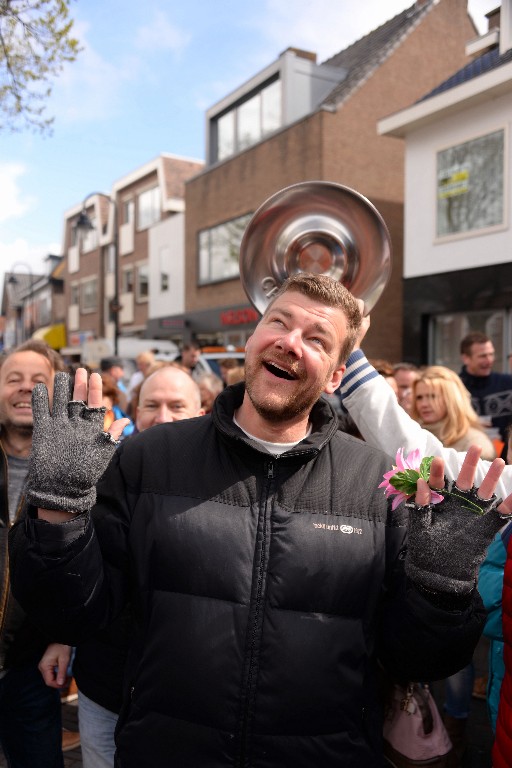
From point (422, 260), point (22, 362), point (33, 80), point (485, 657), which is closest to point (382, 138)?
point (422, 260)

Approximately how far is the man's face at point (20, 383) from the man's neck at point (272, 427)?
3.61 feet

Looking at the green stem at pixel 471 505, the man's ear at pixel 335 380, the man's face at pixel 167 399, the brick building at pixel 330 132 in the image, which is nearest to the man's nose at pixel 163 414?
the man's face at pixel 167 399

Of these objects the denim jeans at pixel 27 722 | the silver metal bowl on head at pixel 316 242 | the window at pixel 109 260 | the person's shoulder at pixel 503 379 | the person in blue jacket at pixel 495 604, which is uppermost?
the window at pixel 109 260

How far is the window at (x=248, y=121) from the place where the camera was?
17312mm

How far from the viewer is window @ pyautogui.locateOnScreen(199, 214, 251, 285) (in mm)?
18500

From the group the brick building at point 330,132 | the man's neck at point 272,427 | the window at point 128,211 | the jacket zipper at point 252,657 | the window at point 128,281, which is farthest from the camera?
the window at point 128,211

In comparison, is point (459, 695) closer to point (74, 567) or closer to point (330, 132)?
point (74, 567)

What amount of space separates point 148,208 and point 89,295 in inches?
278

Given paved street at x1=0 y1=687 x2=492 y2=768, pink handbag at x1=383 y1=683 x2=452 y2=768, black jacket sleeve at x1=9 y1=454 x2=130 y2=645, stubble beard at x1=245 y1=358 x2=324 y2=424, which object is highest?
stubble beard at x1=245 y1=358 x2=324 y2=424

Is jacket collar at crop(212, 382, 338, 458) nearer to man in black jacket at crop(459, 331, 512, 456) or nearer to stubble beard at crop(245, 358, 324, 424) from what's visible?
stubble beard at crop(245, 358, 324, 424)

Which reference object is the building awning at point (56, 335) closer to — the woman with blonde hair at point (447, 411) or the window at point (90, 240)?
the window at point (90, 240)

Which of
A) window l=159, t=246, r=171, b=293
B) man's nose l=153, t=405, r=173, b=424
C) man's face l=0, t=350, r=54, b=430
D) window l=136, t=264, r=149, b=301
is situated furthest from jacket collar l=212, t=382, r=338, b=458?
window l=136, t=264, r=149, b=301

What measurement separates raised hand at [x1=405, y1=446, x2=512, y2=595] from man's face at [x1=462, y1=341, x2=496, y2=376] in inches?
178

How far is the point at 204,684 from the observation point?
62.4 inches
